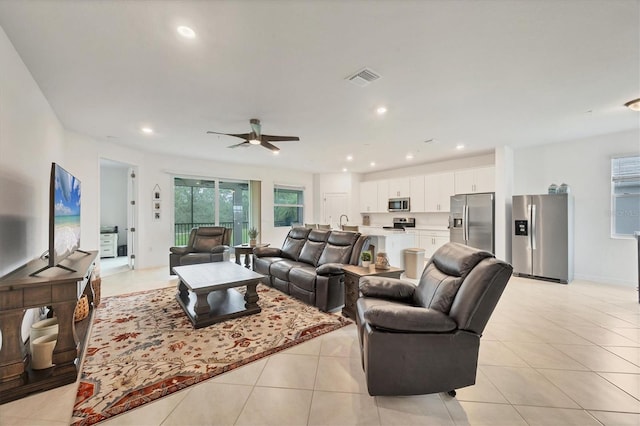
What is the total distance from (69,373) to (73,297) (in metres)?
0.54

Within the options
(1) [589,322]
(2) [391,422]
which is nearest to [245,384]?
(2) [391,422]

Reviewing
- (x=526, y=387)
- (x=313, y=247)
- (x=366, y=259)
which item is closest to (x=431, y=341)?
Result: (x=526, y=387)

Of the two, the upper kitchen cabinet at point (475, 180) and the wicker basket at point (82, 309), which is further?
the upper kitchen cabinet at point (475, 180)

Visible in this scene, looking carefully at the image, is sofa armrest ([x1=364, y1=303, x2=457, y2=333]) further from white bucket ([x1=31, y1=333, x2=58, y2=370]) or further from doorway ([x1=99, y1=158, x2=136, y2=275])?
doorway ([x1=99, y1=158, x2=136, y2=275])

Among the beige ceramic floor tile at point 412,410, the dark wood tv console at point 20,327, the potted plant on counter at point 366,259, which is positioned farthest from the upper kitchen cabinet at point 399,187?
the dark wood tv console at point 20,327

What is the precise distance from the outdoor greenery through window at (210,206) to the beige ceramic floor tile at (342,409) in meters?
5.92

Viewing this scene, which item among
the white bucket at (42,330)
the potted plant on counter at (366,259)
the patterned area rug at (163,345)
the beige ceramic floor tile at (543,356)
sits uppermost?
the potted plant on counter at (366,259)

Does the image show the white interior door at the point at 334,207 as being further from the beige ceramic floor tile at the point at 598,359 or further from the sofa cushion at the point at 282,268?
the beige ceramic floor tile at the point at 598,359

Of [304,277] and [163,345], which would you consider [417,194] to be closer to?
[304,277]

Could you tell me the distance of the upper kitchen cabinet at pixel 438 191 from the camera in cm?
649

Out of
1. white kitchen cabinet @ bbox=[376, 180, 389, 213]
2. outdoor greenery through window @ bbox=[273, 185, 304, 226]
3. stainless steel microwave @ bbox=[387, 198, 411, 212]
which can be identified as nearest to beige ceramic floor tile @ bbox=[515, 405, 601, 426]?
stainless steel microwave @ bbox=[387, 198, 411, 212]

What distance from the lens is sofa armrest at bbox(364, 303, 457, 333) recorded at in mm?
1638

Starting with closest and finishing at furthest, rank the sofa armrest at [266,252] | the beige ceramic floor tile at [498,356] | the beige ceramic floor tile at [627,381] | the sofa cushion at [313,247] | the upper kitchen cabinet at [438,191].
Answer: the beige ceramic floor tile at [627,381] < the beige ceramic floor tile at [498,356] < the sofa cushion at [313,247] < the sofa armrest at [266,252] < the upper kitchen cabinet at [438,191]

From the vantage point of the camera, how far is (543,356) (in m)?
2.28
